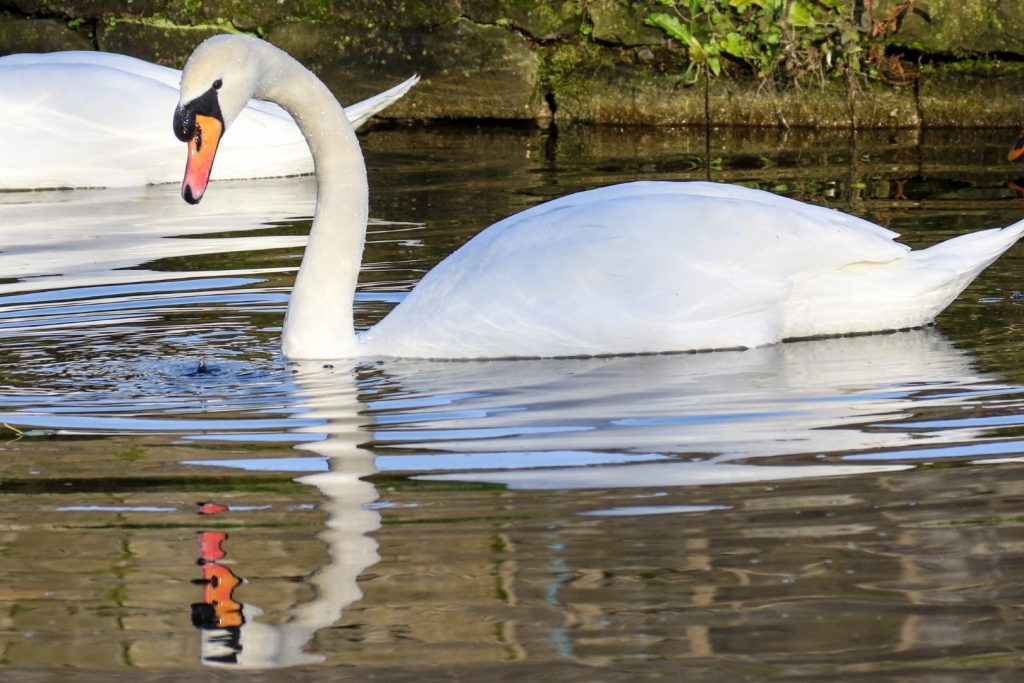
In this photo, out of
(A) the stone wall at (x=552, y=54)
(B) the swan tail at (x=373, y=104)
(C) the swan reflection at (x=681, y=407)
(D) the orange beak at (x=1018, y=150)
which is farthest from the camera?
(A) the stone wall at (x=552, y=54)

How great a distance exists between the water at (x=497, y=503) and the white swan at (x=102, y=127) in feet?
11.7

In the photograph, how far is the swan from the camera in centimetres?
510

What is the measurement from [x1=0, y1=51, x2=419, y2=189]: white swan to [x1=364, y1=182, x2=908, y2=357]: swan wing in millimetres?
4964

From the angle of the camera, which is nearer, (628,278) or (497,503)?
(497,503)

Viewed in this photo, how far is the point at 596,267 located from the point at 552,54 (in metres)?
6.77

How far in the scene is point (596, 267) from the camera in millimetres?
5094

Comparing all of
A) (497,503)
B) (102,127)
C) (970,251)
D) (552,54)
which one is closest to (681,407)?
(497,503)

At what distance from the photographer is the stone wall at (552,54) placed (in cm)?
1105

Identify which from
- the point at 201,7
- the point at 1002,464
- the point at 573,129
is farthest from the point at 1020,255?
the point at 201,7

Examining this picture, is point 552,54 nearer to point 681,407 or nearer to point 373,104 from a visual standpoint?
point 373,104

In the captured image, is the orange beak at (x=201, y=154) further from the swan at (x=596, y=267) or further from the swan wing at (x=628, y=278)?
the swan wing at (x=628, y=278)

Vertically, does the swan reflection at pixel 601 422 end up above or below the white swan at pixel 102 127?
below

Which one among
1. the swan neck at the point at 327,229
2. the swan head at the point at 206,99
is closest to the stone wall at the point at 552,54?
the swan neck at the point at 327,229

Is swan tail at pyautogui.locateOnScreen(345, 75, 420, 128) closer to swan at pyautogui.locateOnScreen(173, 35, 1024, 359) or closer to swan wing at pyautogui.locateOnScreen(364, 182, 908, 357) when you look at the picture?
swan at pyautogui.locateOnScreen(173, 35, 1024, 359)
